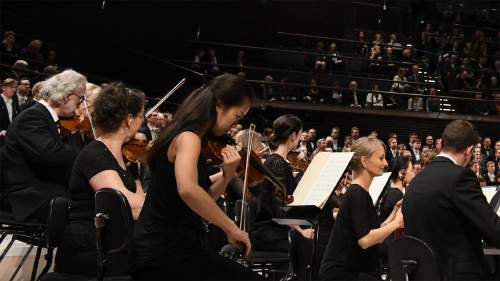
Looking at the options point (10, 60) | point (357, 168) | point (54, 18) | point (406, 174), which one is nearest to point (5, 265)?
point (357, 168)

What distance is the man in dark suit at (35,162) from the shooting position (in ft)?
11.9

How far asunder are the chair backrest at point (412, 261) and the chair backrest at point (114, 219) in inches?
45.2

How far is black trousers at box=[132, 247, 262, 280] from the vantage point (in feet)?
7.71

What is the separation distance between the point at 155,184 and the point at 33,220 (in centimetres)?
142

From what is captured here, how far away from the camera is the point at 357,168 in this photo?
375cm

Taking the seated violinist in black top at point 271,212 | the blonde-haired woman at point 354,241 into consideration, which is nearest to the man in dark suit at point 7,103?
the seated violinist in black top at point 271,212

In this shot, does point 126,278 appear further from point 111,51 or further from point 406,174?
point 111,51

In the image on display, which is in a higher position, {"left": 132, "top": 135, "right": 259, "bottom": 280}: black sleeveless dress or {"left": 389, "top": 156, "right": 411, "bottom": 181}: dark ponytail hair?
{"left": 132, "top": 135, "right": 259, "bottom": 280}: black sleeveless dress

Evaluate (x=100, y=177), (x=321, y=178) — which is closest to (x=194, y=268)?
(x=100, y=177)

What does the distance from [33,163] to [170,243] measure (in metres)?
1.59

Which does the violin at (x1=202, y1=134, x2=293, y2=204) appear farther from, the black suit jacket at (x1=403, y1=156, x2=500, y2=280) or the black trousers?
the black suit jacket at (x1=403, y1=156, x2=500, y2=280)

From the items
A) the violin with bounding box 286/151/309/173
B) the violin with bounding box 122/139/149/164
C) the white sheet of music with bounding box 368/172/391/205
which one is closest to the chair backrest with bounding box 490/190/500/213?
the white sheet of music with bounding box 368/172/391/205

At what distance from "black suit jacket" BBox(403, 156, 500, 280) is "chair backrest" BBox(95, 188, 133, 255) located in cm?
143

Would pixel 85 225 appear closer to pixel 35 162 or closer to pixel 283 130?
pixel 35 162
